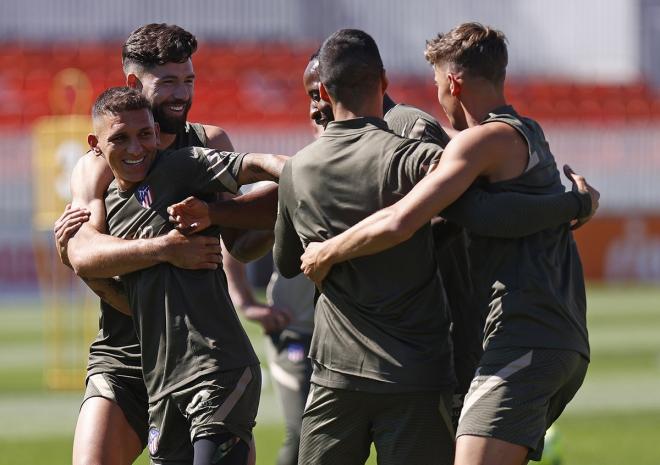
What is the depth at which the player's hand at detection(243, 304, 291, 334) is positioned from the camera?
666cm

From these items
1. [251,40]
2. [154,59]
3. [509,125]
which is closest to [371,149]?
[509,125]

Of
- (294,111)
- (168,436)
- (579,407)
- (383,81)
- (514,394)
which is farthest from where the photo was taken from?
(294,111)

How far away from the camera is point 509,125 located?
4.21 m

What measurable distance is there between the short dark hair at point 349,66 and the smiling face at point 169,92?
0.73 m

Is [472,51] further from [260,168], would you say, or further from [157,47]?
[157,47]

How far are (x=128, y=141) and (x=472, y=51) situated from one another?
1.31 metres

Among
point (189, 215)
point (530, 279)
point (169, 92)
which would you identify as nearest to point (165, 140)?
point (169, 92)

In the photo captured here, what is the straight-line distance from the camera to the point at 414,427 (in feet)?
13.7

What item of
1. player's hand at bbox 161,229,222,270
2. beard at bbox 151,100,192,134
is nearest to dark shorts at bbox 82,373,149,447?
player's hand at bbox 161,229,222,270

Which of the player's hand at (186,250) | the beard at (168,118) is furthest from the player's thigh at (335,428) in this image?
the beard at (168,118)

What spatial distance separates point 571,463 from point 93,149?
Answer: 4.76 meters

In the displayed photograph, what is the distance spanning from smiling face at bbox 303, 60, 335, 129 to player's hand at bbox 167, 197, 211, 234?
61 centimetres

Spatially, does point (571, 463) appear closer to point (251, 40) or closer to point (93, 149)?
point (93, 149)

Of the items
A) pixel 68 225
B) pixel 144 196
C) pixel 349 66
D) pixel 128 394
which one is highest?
pixel 349 66
